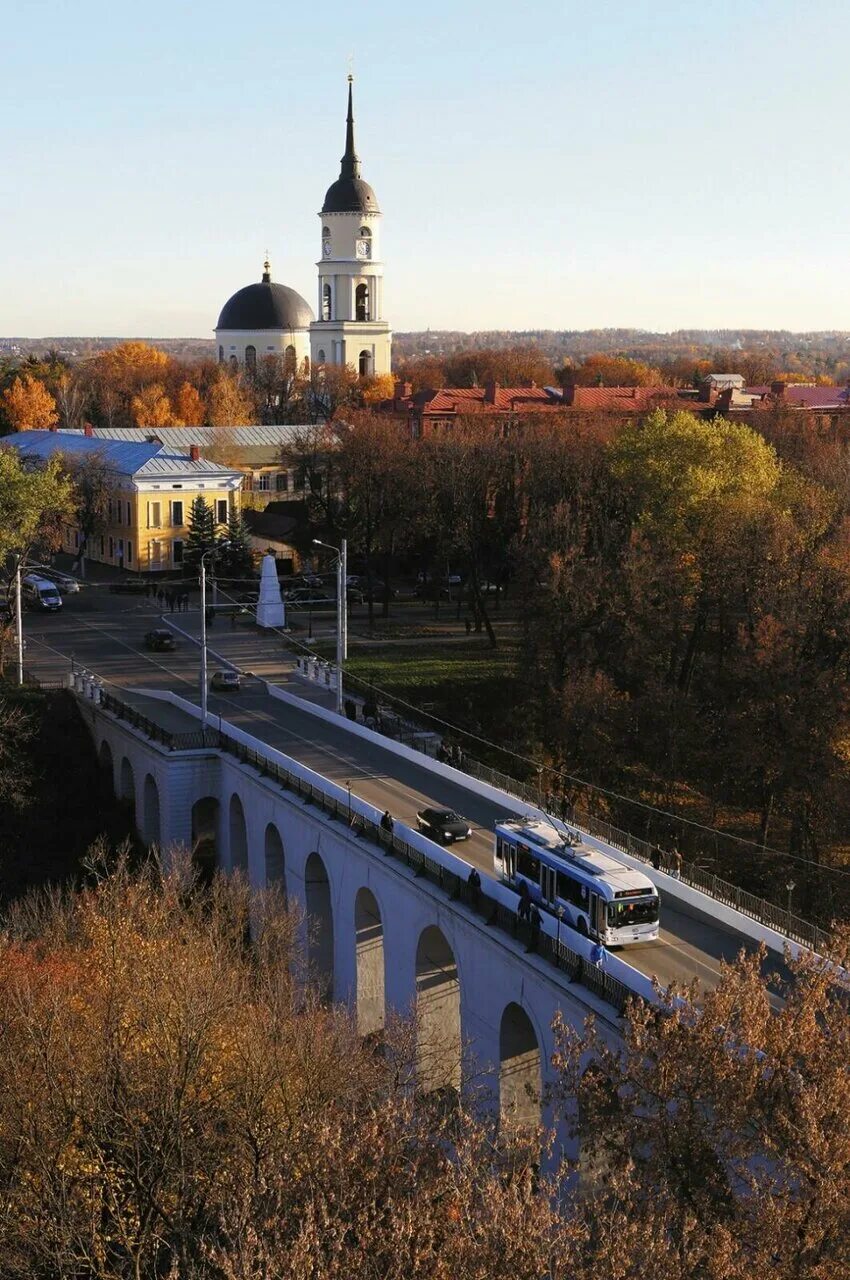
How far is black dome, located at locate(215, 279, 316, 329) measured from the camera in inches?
5089

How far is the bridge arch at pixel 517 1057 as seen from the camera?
26.1 metres

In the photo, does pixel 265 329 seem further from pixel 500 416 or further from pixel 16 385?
pixel 500 416

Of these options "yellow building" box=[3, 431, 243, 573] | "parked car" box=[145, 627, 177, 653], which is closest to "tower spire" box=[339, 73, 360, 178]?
"yellow building" box=[3, 431, 243, 573]

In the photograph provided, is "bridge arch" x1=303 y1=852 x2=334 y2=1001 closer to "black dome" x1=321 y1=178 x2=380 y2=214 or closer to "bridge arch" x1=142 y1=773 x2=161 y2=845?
"bridge arch" x1=142 y1=773 x2=161 y2=845

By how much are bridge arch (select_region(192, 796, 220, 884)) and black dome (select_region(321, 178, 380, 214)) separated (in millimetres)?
73526

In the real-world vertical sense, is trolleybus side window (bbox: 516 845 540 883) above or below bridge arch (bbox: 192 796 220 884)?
above

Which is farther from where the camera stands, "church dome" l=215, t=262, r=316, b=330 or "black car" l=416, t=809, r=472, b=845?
"church dome" l=215, t=262, r=316, b=330

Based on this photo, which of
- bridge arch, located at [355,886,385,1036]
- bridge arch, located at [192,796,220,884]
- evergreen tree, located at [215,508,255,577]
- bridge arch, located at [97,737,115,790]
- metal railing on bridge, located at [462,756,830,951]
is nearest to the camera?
metal railing on bridge, located at [462,756,830,951]

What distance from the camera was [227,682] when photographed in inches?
1969

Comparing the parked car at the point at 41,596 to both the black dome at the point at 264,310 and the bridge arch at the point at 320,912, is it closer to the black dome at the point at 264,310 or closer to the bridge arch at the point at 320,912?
the bridge arch at the point at 320,912

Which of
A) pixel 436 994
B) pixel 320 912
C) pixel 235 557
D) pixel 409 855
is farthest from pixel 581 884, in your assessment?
pixel 235 557

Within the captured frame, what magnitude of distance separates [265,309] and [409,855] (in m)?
105

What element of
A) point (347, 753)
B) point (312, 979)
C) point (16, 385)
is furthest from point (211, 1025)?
point (16, 385)

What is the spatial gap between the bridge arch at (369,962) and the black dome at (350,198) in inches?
3261
